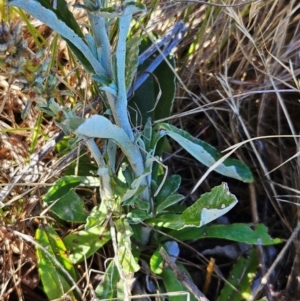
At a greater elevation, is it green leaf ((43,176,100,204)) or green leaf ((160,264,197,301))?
green leaf ((43,176,100,204))

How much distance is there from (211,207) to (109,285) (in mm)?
291

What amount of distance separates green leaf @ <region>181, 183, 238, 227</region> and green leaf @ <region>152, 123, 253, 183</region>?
11 centimetres

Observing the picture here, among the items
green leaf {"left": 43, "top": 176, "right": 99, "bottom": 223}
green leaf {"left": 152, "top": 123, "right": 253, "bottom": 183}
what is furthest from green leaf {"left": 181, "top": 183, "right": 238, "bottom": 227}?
green leaf {"left": 43, "top": 176, "right": 99, "bottom": 223}

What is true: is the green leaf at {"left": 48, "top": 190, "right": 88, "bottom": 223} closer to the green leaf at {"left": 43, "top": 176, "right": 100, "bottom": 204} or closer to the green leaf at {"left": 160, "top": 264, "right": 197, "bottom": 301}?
the green leaf at {"left": 43, "top": 176, "right": 100, "bottom": 204}

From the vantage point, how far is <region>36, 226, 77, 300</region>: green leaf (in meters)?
1.07

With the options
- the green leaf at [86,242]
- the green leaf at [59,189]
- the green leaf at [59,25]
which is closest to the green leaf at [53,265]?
the green leaf at [86,242]

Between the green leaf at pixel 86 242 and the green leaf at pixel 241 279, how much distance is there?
1.00 ft

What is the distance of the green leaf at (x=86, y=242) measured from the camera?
107 centimetres

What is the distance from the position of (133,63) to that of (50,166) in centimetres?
34

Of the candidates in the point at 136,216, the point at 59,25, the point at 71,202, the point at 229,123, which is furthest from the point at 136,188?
the point at 229,123

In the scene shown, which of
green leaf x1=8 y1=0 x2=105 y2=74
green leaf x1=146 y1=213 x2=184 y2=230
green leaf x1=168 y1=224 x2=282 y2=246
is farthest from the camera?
green leaf x1=168 y1=224 x2=282 y2=246

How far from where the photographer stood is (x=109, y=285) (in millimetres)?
1045

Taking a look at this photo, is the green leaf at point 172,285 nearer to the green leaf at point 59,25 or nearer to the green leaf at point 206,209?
the green leaf at point 206,209

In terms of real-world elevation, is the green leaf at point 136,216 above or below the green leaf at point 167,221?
above
